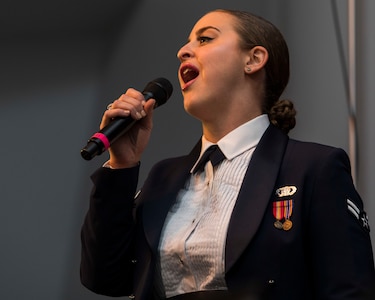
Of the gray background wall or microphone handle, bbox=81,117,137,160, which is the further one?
the gray background wall

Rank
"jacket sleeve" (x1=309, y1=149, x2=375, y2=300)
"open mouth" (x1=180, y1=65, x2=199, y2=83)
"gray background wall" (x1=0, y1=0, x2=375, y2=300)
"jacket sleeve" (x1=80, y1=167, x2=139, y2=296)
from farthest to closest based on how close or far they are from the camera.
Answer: "gray background wall" (x1=0, y1=0, x2=375, y2=300), "open mouth" (x1=180, y1=65, x2=199, y2=83), "jacket sleeve" (x1=80, y1=167, x2=139, y2=296), "jacket sleeve" (x1=309, y1=149, x2=375, y2=300)

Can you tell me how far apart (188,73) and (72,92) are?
1015 mm

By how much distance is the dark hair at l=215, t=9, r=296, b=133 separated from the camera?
1717mm

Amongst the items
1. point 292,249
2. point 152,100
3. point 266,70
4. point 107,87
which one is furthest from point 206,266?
point 107,87

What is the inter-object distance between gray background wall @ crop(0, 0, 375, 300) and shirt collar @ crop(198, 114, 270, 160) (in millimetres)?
663

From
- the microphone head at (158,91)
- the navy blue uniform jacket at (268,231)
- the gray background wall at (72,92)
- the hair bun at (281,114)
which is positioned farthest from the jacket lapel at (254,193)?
the gray background wall at (72,92)

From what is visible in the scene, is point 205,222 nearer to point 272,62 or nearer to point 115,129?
point 115,129

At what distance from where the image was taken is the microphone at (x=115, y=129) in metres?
1.41

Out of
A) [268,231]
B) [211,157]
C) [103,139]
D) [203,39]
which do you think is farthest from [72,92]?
[268,231]

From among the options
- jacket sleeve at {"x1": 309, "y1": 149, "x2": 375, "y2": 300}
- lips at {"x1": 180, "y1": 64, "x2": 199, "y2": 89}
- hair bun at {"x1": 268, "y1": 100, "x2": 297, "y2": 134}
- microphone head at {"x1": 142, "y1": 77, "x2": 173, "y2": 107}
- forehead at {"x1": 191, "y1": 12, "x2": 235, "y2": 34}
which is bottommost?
jacket sleeve at {"x1": 309, "y1": 149, "x2": 375, "y2": 300}

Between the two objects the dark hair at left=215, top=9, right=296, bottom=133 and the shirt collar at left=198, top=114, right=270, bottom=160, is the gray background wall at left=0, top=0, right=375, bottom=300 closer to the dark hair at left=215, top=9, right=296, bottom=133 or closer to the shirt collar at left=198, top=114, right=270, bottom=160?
the dark hair at left=215, top=9, right=296, bottom=133

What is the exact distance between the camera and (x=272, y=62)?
1.73 meters

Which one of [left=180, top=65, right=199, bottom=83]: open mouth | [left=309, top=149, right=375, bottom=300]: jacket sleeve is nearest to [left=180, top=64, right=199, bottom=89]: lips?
[left=180, top=65, right=199, bottom=83]: open mouth

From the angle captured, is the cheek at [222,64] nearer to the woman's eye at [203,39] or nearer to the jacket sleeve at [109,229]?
the woman's eye at [203,39]
